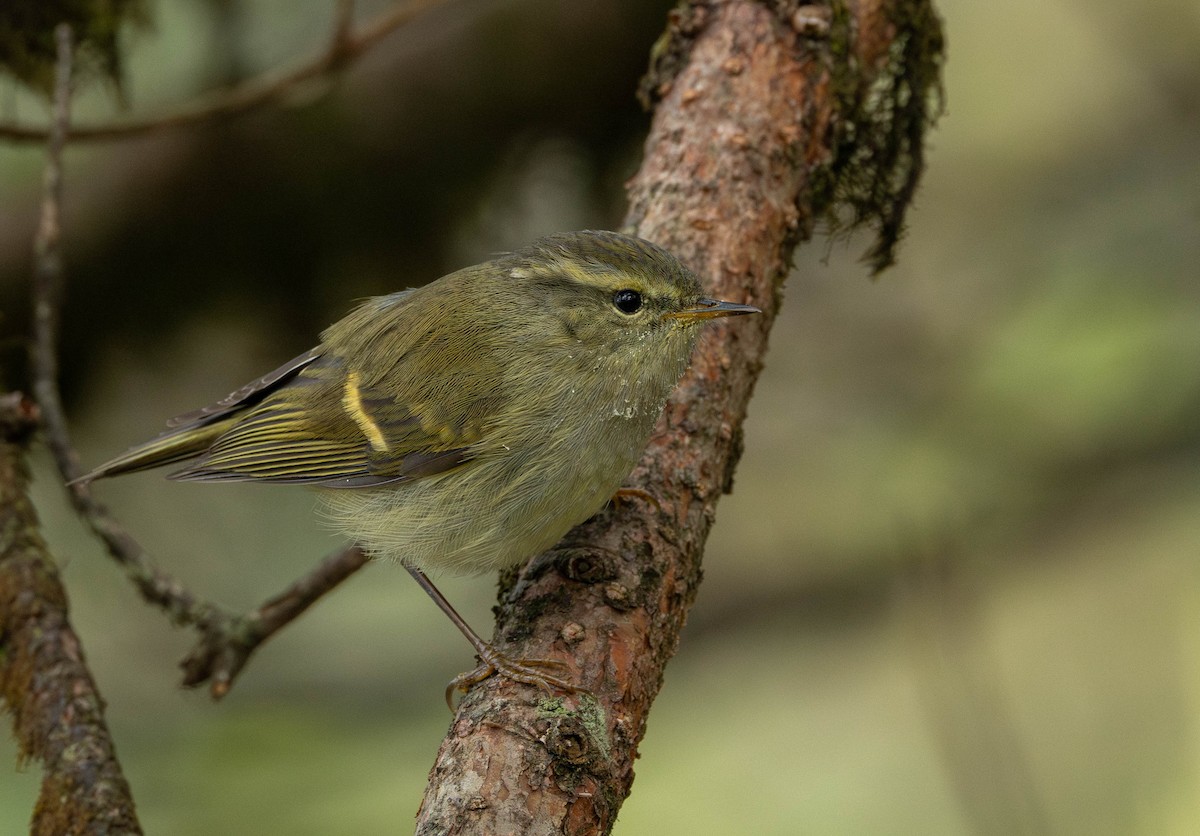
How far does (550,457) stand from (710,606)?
2.92 meters

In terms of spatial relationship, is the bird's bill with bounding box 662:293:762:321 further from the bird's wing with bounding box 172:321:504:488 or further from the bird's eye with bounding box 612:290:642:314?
the bird's wing with bounding box 172:321:504:488

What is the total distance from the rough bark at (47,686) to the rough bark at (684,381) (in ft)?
2.73

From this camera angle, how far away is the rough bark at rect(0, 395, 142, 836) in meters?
2.48

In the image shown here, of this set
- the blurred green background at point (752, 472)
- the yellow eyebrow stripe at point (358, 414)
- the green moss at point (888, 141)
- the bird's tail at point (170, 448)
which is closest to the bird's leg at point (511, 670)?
the yellow eyebrow stripe at point (358, 414)

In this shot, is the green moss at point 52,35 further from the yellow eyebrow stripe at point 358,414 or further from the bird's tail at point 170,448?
the yellow eyebrow stripe at point 358,414

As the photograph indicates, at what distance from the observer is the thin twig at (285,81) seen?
4412 mm

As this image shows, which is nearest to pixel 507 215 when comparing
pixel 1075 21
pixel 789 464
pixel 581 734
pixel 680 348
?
pixel 789 464

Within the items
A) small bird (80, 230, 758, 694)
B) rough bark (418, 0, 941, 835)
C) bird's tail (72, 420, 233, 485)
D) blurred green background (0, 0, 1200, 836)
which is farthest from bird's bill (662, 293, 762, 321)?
blurred green background (0, 0, 1200, 836)

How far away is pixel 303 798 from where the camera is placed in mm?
4555

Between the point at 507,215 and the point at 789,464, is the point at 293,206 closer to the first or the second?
the point at 507,215

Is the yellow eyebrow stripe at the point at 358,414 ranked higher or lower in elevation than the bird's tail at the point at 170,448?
lower

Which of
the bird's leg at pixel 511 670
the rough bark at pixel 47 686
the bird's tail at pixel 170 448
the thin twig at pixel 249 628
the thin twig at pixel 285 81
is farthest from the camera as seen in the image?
the thin twig at pixel 285 81

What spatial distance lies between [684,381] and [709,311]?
0.24m

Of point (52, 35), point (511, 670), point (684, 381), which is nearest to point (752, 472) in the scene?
point (684, 381)
